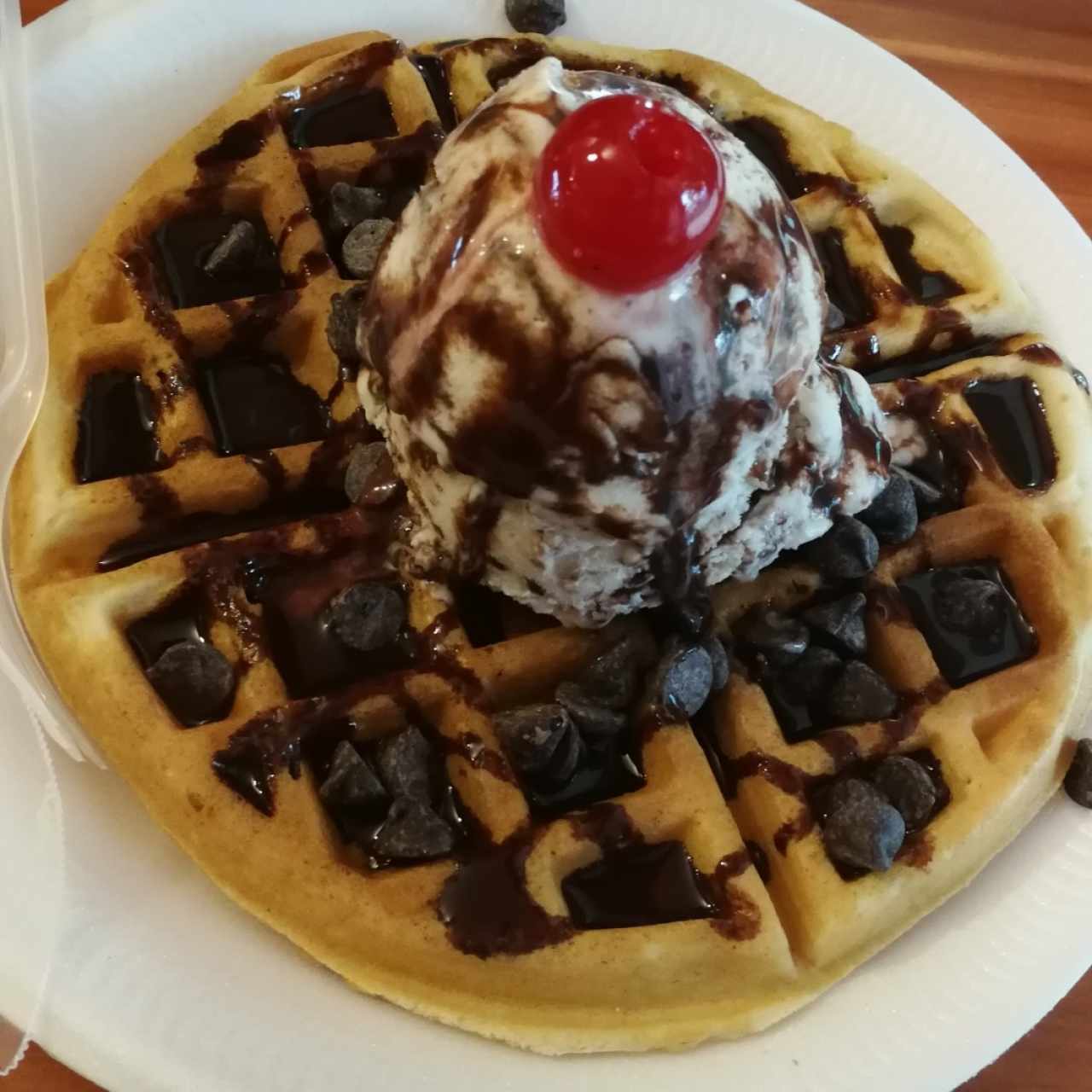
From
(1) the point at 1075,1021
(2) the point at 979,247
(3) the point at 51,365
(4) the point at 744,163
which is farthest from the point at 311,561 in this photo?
(1) the point at 1075,1021

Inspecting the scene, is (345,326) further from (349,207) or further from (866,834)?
(866,834)

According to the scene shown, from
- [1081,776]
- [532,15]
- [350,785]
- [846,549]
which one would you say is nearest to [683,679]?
[846,549]

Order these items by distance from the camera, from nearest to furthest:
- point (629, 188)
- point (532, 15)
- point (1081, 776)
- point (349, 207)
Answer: point (629, 188) → point (1081, 776) → point (349, 207) → point (532, 15)

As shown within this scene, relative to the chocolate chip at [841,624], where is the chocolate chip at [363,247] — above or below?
above

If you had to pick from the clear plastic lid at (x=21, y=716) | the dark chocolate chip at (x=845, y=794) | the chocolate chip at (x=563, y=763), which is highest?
the clear plastic lid at (x=21, y=716)

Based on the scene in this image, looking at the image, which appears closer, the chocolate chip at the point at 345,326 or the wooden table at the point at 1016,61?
the chocolate chip at the point at 345,326

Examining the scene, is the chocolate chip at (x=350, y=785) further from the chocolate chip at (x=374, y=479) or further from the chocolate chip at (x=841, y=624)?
the chocolate chip at (x=841, y=624)

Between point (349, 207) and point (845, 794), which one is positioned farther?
point (349, 207)

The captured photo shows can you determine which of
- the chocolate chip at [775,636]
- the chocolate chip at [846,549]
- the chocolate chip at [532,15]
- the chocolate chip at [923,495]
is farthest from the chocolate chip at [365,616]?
the chocolate chip at [532,15]
